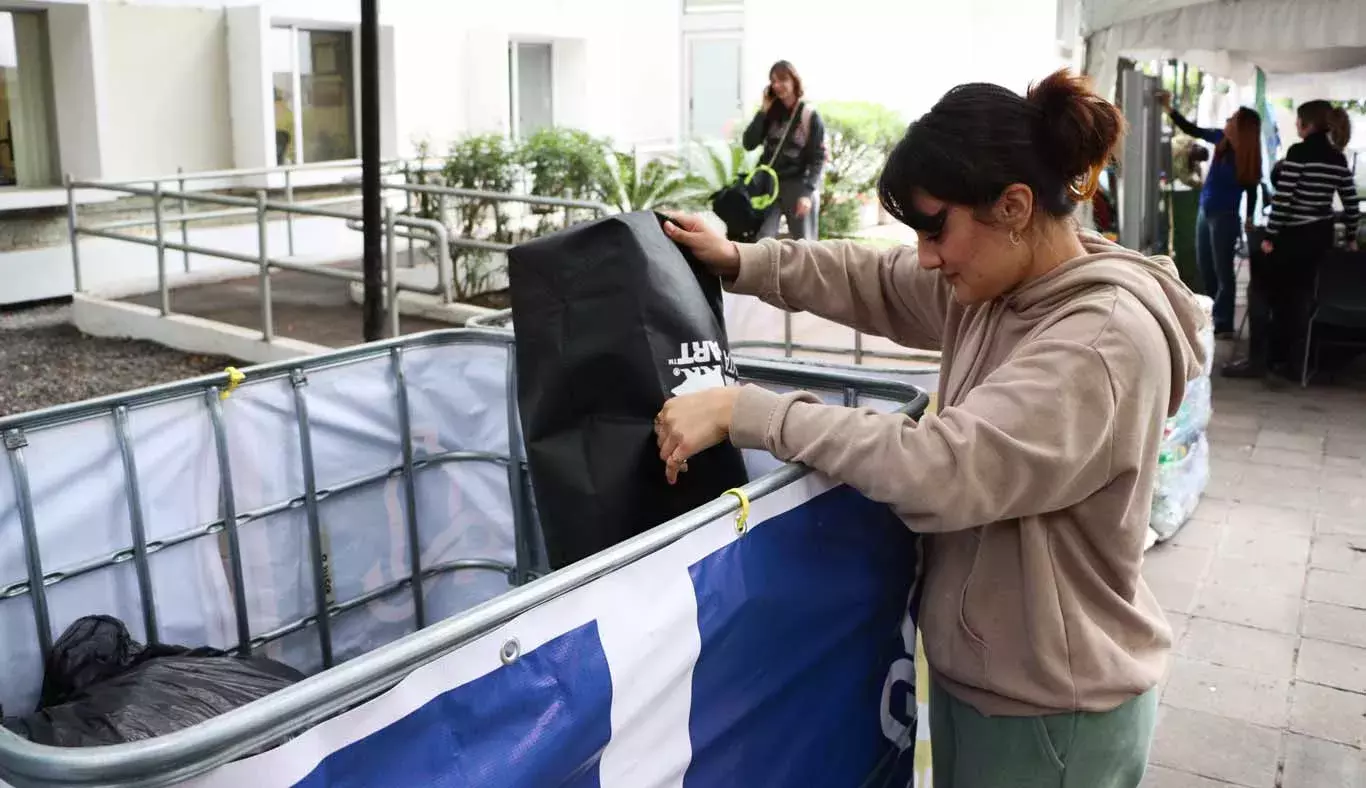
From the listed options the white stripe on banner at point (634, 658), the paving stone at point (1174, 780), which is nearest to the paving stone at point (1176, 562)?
the paving stone at point (1174, 780)

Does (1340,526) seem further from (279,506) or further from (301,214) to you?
(301,214)

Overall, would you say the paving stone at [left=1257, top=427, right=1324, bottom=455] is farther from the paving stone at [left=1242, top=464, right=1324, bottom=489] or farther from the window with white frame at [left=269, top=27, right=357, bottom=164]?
the window with white frame at [left=269, top=27, right=357, bottom=164]

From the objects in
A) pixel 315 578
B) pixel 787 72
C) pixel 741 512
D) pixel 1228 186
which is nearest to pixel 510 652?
pixel 741 512

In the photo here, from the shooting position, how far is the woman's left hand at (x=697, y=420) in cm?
171

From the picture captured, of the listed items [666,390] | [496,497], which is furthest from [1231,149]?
[666,390]

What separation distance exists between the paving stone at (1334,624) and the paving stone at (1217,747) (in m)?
0.85

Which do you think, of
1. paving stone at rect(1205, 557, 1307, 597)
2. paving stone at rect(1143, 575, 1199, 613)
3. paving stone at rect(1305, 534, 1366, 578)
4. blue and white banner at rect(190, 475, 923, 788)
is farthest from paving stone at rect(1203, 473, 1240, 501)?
blue and white banner at rect(190, 475, 923, 788)

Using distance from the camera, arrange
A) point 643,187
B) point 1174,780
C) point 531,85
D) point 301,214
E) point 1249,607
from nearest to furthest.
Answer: point 1174,780 → point 1249,607 → point 301,214 → point 643,187 → point 531,85

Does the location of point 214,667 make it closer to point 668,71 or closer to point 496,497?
point 496,497

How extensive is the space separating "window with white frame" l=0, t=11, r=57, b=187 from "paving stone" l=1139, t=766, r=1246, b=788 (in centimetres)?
1005

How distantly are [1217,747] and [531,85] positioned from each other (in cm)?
1322

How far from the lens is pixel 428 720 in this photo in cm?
123

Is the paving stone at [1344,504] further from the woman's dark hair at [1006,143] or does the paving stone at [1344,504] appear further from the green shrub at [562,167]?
the green shrub at [562,167]

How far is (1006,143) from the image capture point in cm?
160
